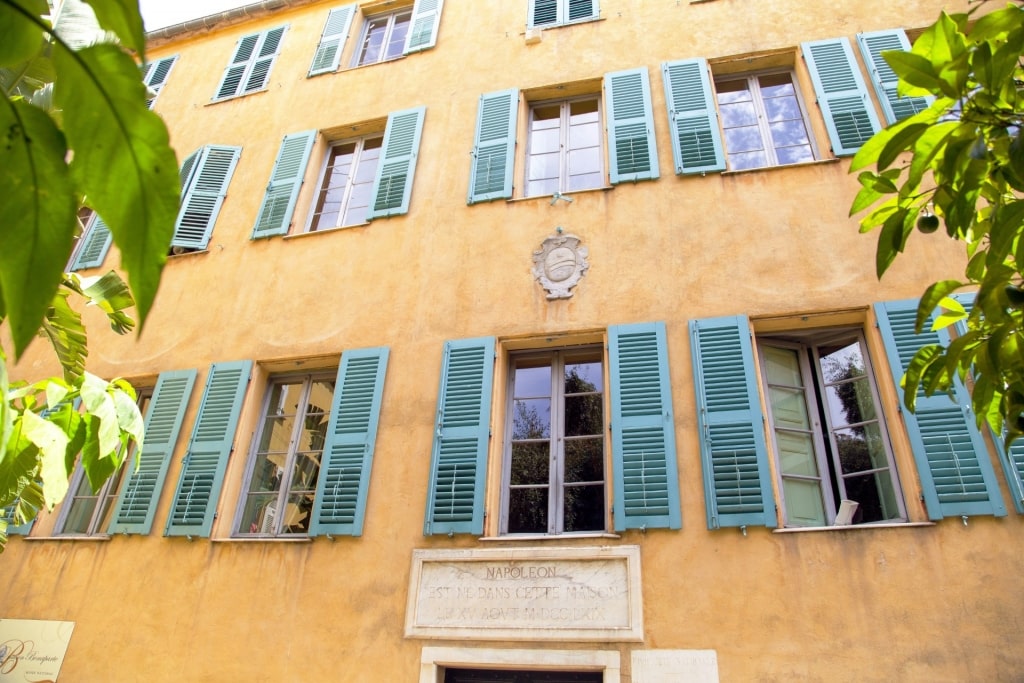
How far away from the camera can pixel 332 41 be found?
927cm

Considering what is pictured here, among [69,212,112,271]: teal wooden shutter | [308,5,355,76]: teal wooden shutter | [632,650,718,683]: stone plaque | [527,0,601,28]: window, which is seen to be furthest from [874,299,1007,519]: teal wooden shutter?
[69,212,112,271]: teal wooden shutter

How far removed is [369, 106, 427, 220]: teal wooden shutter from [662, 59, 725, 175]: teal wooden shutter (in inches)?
101

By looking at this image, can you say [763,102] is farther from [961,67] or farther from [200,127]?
[200,127]

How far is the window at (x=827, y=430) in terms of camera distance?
5086 mm

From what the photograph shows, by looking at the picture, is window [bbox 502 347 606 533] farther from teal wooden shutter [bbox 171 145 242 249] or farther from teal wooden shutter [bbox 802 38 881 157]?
teal wooden shutter [bbox 171 145 242 249]

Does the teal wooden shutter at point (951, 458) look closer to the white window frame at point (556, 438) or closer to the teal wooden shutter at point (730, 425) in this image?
the teal wooden shutter at point (730, 425)

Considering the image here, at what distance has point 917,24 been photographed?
7086 mm

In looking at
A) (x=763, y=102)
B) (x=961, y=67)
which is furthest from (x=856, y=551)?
(x=763, y=102)

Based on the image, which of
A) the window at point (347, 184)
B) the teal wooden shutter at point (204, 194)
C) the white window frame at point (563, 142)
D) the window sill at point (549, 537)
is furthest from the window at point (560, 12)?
the window sill at point (549, 537)

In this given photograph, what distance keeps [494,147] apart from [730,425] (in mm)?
3705

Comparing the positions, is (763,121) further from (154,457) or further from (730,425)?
(154,457)

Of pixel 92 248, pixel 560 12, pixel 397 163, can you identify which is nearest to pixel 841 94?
pixel 560 12

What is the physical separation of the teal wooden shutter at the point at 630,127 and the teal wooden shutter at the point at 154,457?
14.3ft

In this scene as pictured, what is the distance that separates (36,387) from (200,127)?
7.30 m
